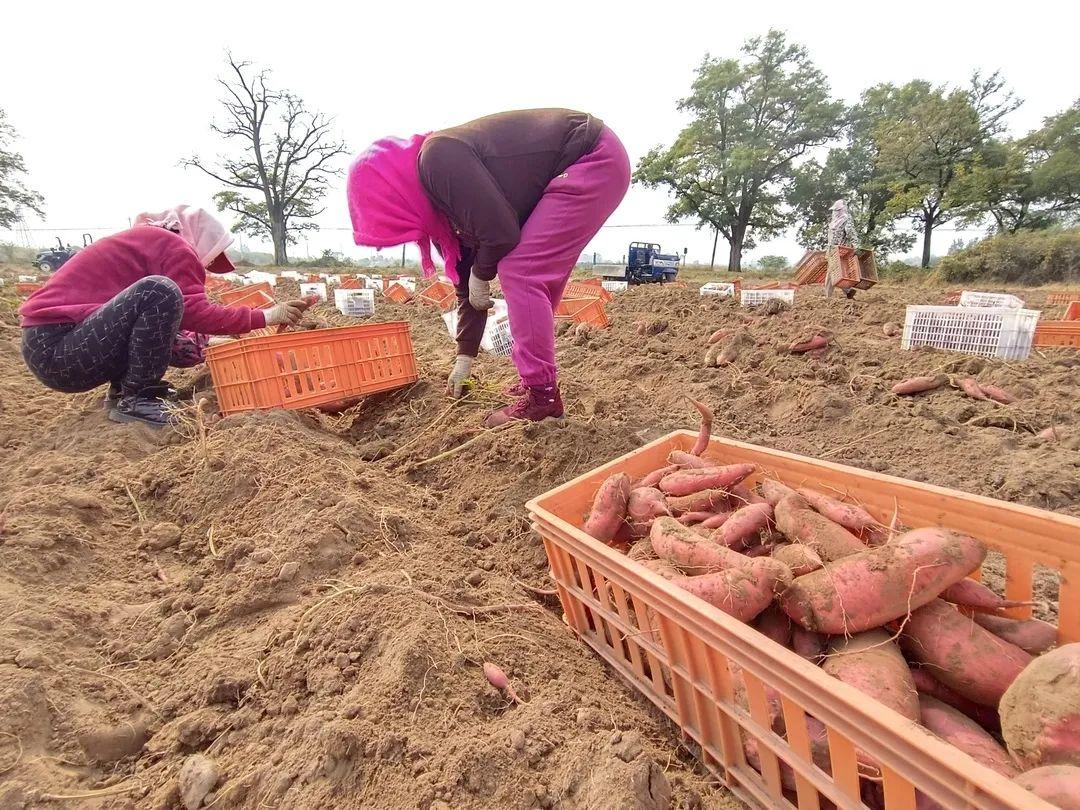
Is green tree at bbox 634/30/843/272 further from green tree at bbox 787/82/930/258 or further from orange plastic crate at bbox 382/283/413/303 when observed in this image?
orange plastic crate at bbox 382/283/413/303

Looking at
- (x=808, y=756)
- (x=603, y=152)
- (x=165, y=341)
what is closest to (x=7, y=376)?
(x=165, y=341)

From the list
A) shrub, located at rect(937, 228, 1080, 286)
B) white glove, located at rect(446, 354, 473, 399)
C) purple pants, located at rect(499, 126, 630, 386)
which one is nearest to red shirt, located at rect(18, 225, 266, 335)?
white glove, located at rect(446, 354, 473, 399)

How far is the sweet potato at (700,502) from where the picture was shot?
5.36ft

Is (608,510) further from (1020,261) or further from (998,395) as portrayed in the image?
(1020,261)

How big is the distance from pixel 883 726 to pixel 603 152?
2296 mm

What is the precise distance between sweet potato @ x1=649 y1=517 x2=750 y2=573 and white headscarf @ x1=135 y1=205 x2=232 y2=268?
3.03 m

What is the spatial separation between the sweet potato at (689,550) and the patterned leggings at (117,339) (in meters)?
2.66

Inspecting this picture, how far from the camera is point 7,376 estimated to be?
156 inches

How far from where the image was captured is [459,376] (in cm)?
307

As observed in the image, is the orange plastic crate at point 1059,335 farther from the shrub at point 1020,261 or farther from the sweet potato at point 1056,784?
the shrub at point 1020,261

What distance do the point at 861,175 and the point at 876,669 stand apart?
34.5 metres

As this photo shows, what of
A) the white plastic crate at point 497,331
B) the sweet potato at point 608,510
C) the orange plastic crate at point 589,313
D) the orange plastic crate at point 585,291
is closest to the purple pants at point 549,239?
the sweet potato at point 608,510

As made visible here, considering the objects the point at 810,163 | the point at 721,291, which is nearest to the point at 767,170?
the point at 810,163

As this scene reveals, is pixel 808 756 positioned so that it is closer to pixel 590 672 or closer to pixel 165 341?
pixel 590 672
